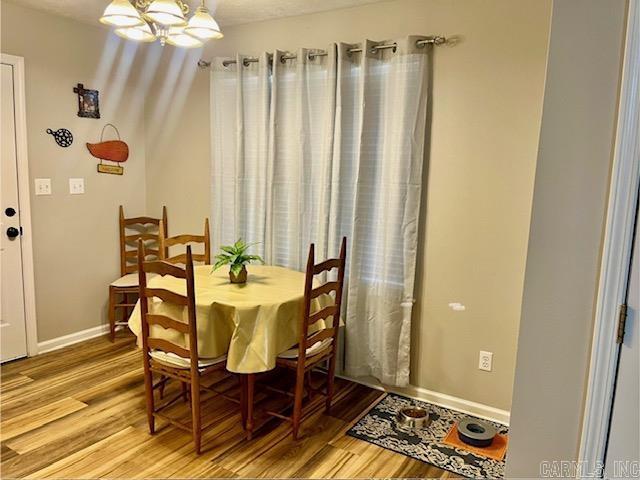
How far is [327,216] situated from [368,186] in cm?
34

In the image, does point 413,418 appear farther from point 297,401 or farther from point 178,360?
point 178,360

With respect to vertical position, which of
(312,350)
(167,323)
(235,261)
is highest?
(235,261)

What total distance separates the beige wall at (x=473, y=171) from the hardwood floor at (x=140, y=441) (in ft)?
2.23

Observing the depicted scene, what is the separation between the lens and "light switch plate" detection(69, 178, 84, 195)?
3592 mm

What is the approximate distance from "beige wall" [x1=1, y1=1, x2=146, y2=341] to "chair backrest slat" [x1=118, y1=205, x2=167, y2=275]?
68mm

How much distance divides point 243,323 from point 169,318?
1.22ft

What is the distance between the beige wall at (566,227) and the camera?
1.31m

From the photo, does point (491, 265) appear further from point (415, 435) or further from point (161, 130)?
point (161, 130)

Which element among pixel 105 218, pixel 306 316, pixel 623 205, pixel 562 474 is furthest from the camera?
pixel 105 218

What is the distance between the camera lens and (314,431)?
2580 mm

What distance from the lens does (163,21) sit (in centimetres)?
214

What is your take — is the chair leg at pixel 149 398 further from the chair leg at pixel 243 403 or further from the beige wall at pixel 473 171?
the beige wall at pixel 473 171

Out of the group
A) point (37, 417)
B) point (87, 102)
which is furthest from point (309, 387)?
point (87, 102)

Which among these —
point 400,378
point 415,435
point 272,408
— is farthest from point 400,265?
point 272,408
